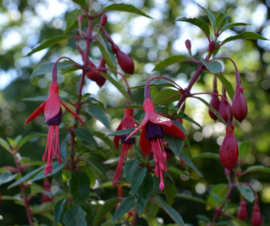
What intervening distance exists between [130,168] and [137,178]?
4 cm

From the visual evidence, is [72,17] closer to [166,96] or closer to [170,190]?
[166,96]

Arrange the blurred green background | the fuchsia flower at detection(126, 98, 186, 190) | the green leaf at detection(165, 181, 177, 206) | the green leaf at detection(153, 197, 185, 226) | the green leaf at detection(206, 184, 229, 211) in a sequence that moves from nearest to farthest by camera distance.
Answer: the fuchsia flower at detection(126, 98, 186, 190) → the green leaf at detection(153, 197, 185, 226) → the green leaf at detection(165, 181, 177, 206) → the green leaf at detection(206, 184, 229, 211) → the blurred green background

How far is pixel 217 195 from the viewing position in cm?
119

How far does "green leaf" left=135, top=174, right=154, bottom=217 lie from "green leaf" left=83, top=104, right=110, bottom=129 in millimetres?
201

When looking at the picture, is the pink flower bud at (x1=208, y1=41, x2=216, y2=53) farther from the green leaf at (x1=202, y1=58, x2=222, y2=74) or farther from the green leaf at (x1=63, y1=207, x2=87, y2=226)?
the green leaf at (x1=63, y1=207, x2=87, y2=226)

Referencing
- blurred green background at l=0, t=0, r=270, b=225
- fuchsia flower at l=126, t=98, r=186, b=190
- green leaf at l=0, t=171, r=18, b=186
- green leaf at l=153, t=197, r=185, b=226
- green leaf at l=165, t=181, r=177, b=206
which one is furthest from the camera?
blurred green background at l=0, t=0, r=270, b=225

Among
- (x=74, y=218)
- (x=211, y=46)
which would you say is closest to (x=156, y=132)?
(x=211, y=46)

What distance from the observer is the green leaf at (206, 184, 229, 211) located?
1176 mm

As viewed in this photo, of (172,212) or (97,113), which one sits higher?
(97,113)

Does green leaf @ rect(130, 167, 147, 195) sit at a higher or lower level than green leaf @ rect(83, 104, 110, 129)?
lower

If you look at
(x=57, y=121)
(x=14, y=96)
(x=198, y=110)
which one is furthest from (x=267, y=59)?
(x=57, y=121)

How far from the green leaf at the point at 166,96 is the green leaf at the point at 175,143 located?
150mm

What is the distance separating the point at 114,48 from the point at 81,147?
0.29 meters

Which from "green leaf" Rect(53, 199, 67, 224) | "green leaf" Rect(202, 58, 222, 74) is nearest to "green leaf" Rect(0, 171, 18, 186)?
"green leaf" Rect(53, 199, 67, 224)
